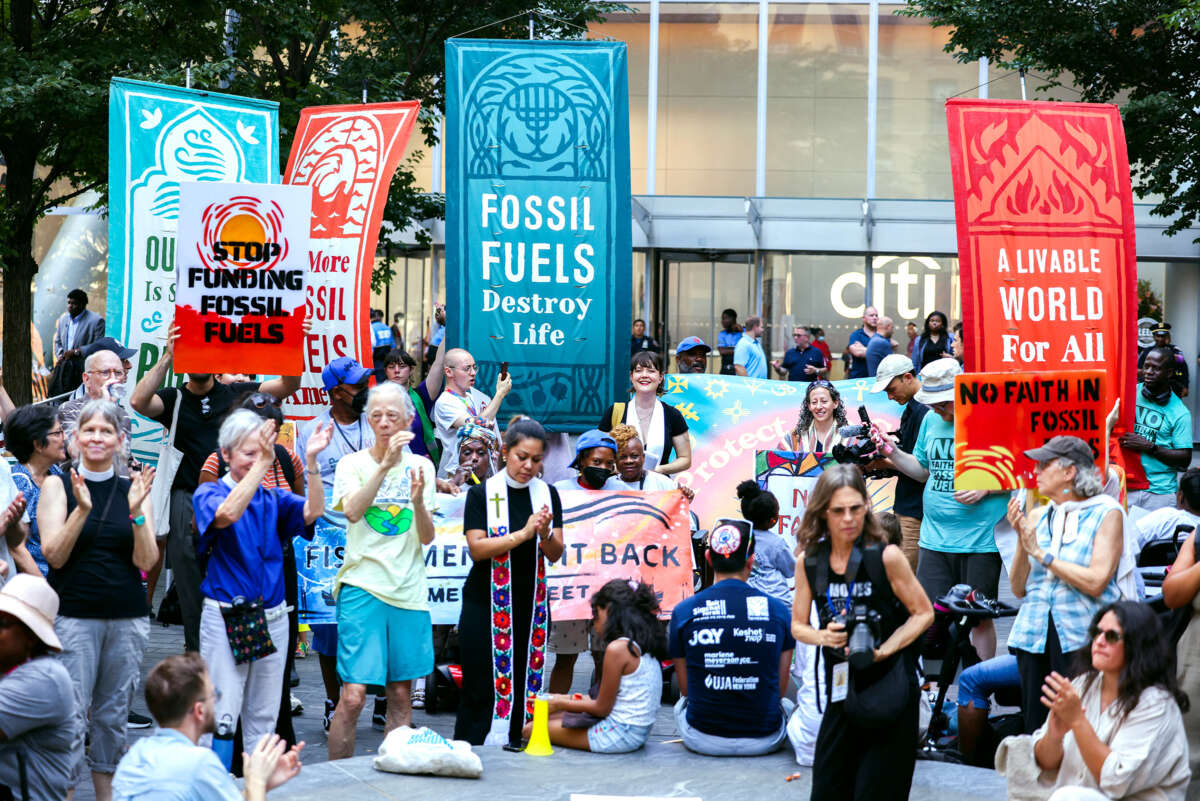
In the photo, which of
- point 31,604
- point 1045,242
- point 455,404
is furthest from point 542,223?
point 31,604

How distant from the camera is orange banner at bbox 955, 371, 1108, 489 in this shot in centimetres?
733

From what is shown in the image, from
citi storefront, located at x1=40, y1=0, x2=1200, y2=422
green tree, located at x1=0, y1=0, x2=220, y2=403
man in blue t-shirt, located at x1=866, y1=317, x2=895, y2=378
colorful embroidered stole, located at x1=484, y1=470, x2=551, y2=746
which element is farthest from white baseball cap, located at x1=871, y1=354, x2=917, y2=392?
citi storefront, located at x1=40, y1=0, x2=1200, y2=422

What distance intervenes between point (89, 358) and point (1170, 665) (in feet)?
19.5

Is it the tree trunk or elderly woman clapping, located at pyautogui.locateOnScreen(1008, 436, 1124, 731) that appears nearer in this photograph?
elderly woman clapping, located at pyautogui.locateOnScreen(1008, 436, 1124, 731)

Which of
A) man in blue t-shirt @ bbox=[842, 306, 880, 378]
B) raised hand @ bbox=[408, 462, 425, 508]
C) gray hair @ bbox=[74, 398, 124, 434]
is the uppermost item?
man in blue t-shirt @ bbox=[842, 306, 880, 378]

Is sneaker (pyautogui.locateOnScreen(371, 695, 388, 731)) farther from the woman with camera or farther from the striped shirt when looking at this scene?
the striped shirt

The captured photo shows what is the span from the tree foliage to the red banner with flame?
29.4 feet

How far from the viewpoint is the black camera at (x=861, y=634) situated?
505cm

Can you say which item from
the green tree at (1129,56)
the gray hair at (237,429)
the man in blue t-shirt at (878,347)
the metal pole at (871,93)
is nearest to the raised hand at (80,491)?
the gray hair at (237,429)

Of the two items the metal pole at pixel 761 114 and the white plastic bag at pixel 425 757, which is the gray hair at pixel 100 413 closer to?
the white plastic bag at pixel 425 757

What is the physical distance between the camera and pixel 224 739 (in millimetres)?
6254

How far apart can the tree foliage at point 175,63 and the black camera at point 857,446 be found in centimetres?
857

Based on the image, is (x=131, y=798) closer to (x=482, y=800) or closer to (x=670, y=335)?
(x=482, y=800)

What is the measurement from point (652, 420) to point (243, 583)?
12.1 ft
